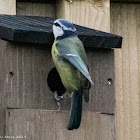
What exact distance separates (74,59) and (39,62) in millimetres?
283

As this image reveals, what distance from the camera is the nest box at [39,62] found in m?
7.04

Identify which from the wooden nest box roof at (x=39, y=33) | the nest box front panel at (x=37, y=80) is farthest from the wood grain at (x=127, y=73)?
the wooden nest box roof at (x=39, y=33)

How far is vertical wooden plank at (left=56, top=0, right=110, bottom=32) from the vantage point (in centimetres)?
730

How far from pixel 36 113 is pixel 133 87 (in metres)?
0.75

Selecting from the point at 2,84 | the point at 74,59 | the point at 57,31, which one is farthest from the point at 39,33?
the point at 2,84

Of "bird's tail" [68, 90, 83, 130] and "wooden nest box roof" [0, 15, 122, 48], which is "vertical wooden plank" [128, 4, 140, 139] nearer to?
"wooden nest box roof" [0, 15, 122, 48]

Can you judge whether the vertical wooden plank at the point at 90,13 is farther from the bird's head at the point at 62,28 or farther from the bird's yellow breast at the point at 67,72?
the bird's yellow breast at the point at 67,72

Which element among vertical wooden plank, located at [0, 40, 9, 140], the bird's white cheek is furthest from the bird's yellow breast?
vertical wooden plank, located at [0, 40, 9, 140]

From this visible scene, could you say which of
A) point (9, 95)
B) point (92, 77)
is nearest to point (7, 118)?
point (9, 95)

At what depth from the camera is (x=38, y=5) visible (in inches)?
293

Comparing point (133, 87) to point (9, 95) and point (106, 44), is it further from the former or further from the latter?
point (9, 95)

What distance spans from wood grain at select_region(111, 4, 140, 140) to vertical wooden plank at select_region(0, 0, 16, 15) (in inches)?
26.8

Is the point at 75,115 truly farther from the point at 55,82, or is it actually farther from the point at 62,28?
the point at 55,82

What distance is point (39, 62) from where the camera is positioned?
23.4 ft
